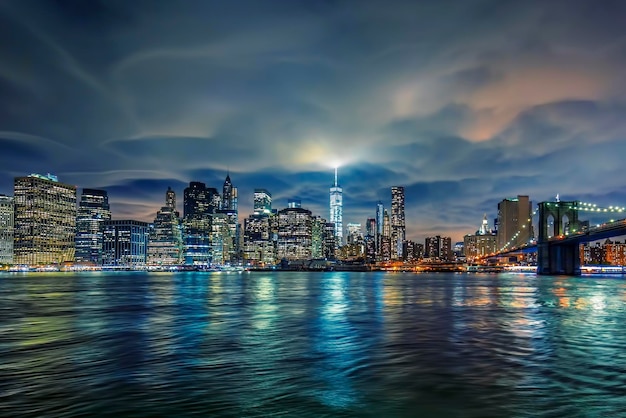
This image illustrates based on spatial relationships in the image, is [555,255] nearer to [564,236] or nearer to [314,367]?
[564,236]

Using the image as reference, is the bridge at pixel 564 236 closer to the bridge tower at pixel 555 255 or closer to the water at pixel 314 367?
the bridge tower at pixel 555 255

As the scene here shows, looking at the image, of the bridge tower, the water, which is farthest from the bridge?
the water

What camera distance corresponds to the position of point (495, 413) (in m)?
15.5

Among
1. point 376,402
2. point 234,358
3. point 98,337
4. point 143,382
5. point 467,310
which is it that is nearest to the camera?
point 376,402

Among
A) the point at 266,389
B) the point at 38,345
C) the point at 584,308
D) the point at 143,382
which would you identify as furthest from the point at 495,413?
the point at 584,308

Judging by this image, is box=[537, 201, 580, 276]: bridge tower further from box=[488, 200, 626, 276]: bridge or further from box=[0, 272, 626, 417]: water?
box=[0, 272, 626, 417]: water

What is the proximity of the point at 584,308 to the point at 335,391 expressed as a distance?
1683 inches

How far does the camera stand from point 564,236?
155 meters

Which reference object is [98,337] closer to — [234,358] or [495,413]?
[234,358]

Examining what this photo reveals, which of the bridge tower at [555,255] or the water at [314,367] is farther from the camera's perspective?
the bridge tower at [555,255]

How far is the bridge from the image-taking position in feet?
427

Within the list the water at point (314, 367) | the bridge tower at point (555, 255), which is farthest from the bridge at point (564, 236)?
the water at point (314, 367)

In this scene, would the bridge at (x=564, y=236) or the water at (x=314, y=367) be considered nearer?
the water at (x=314, y=367)

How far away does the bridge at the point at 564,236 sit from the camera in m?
130
